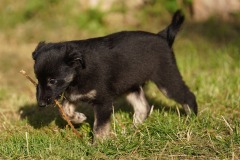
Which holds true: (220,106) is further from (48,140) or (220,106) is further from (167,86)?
(48,140)

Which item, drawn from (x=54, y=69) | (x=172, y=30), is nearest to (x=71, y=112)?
(x=54, y=69)

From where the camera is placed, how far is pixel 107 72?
5148 millimetres

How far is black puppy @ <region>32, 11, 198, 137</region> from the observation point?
4746 mm

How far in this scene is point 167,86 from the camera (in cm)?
555

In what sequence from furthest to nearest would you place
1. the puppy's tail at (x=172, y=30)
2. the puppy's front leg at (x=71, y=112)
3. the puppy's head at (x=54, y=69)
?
the puppy's tail at (x=172, y=30) < the puppy's front leg at (x=71, y=112) < the puppy's head at (x=54, y=69)

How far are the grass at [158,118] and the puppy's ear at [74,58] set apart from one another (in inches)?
30.5

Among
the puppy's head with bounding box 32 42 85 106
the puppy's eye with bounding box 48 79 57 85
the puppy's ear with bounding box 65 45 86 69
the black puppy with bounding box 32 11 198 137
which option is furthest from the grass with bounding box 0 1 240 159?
the puppy's ear with bounding box 65 45 86 69

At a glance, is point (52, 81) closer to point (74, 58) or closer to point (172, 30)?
point (74, 58)

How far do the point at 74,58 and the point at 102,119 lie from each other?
2.44 feet

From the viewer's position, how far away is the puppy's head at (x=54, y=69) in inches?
184

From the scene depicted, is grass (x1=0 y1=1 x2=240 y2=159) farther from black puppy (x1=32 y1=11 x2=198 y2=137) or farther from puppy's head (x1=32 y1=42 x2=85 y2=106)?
puppy's head (x1=32 y1=42 x2=85 y2=106)

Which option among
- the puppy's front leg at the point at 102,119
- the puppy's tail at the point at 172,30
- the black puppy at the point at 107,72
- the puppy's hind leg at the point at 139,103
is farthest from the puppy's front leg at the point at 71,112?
the puppy's tail at the point at 172,30

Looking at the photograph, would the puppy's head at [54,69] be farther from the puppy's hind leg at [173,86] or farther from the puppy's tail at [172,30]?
the puppy's tail at [172,30]

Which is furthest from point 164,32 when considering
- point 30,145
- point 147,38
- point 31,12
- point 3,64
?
point 31,12
